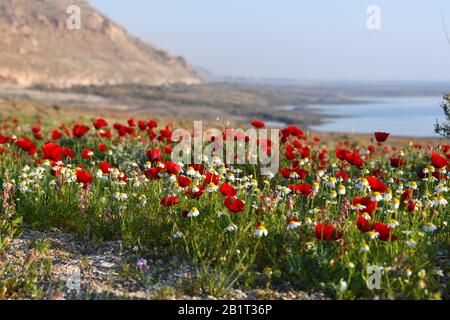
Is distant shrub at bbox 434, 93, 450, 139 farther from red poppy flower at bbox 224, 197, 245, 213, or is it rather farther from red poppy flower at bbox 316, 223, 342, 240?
red poppy flower at bbox 224, 197, 245, 213

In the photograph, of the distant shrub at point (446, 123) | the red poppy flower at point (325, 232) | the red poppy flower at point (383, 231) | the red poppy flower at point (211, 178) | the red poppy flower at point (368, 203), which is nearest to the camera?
the red poppy flower at point (383, 231)

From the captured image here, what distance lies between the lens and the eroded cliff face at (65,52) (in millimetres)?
87125

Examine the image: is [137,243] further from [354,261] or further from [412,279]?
[412,279]

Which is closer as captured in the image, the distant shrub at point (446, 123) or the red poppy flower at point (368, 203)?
the red poppy flower at point (368, 203)

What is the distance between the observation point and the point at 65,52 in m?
105

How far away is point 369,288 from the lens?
3.72m

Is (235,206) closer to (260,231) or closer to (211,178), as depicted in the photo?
(260,231)

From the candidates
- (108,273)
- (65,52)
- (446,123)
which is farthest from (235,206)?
(65,52)

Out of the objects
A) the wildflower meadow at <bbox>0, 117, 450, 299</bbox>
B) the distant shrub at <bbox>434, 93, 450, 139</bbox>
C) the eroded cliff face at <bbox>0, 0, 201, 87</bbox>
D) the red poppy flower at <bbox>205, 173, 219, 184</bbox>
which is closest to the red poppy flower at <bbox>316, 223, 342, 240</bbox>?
the wildflower meadow at <bbox>0, 117, 450, 299</bbox>

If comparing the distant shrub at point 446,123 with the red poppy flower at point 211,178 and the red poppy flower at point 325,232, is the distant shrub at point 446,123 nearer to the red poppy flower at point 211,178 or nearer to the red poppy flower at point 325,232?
the red poppy flower at point 211,178

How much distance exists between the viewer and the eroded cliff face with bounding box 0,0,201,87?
87.1 metres

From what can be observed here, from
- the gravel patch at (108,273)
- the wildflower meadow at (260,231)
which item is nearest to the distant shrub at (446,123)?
the wildflower meadow at (260,231)
